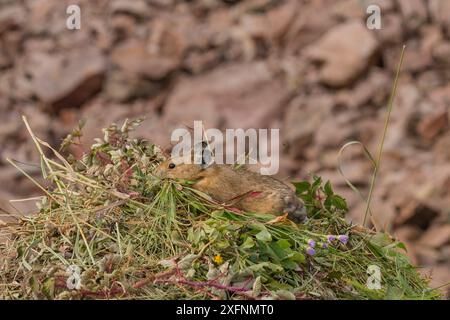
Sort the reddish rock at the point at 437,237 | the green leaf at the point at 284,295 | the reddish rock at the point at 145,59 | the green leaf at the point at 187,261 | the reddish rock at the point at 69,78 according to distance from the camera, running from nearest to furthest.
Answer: the green leaf at the point at 284,295
the green leaf at the point at 187,261
the reddish rock at the point at 437,237
the reddish rock at the point at 69,78
the reddish rock at the point at 145,59

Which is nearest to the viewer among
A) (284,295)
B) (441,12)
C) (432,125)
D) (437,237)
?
(284,295)

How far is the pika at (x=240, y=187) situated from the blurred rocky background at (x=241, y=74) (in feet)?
20.4

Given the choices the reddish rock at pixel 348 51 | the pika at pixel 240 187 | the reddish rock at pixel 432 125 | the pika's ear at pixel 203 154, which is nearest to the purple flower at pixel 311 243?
the pika at pixel 240 187

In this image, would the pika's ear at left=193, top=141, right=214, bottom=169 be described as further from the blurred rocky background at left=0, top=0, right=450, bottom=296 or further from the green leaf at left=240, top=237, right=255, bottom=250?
the blurred rocky background at left=0, top=0, right=450, bottom=296

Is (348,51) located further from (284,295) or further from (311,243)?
(284,295)

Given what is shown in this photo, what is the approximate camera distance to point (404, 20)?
416 inches

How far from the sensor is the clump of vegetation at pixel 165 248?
281cm

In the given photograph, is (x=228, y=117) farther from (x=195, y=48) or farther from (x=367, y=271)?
(x=367, y=271)

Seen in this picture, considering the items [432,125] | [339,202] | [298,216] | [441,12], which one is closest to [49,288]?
[298,216]

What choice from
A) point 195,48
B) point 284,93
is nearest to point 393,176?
point 284,93

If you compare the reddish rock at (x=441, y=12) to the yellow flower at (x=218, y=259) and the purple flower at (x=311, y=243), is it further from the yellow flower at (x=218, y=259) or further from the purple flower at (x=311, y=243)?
the yellow flower at (x=218, y=259)

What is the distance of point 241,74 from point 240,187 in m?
7.10

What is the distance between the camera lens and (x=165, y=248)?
302 centimetres

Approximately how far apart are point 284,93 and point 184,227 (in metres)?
7.41
